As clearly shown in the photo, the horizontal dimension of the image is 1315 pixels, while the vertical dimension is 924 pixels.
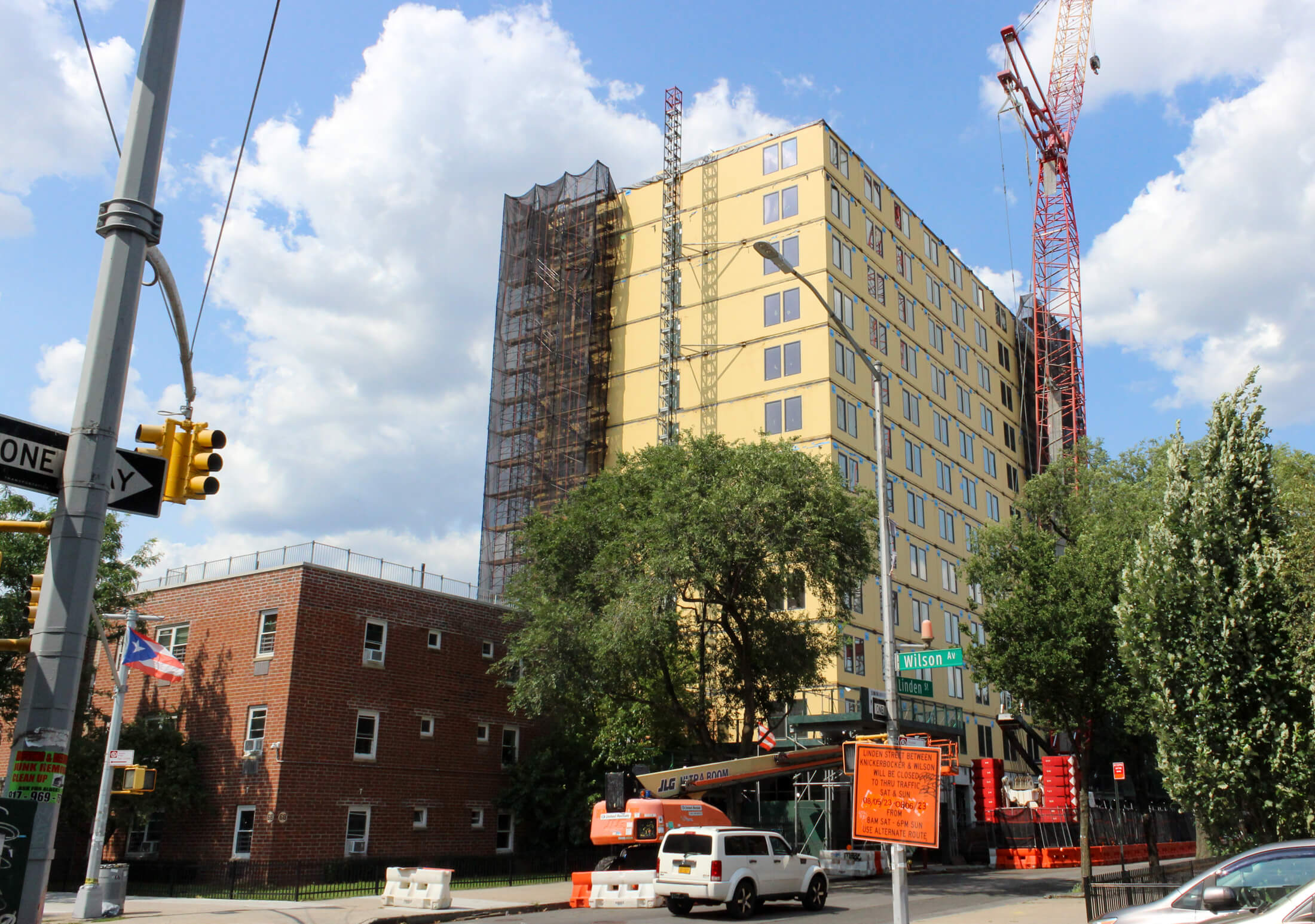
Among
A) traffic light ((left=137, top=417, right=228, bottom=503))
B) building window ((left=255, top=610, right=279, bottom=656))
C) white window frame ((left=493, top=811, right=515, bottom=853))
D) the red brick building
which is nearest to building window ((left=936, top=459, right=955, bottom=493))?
the red brick building

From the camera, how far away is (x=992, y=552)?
3234 centimetres

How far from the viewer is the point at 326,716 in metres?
32.6

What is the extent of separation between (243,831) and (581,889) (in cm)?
1239

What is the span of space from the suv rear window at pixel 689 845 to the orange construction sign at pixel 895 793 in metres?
9.86

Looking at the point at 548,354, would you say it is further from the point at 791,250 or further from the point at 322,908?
the point at 322,908

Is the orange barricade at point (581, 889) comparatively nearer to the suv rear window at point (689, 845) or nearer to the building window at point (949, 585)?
the suv rear window at point (689, 845)

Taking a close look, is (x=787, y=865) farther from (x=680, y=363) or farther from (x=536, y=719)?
(x=680, y=363)

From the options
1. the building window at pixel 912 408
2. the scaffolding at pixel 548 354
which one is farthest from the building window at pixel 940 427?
the scaffolding at pixel 548 354

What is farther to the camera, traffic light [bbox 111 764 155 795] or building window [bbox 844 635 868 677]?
building window [bbox 844 635 868 677]

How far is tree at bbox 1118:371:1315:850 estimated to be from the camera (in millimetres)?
15305

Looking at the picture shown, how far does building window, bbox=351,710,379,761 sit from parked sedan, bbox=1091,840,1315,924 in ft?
87.3

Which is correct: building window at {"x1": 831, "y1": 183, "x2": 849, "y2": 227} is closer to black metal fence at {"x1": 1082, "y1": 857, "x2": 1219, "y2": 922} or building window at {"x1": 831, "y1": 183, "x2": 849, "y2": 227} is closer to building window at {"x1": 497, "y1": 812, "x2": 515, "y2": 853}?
building window at {"x1": 497, "y1": 812, "x2": 515, "y2": 853}

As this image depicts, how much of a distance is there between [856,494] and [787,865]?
1536cm

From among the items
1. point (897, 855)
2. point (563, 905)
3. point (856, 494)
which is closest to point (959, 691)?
point (856, 494)
